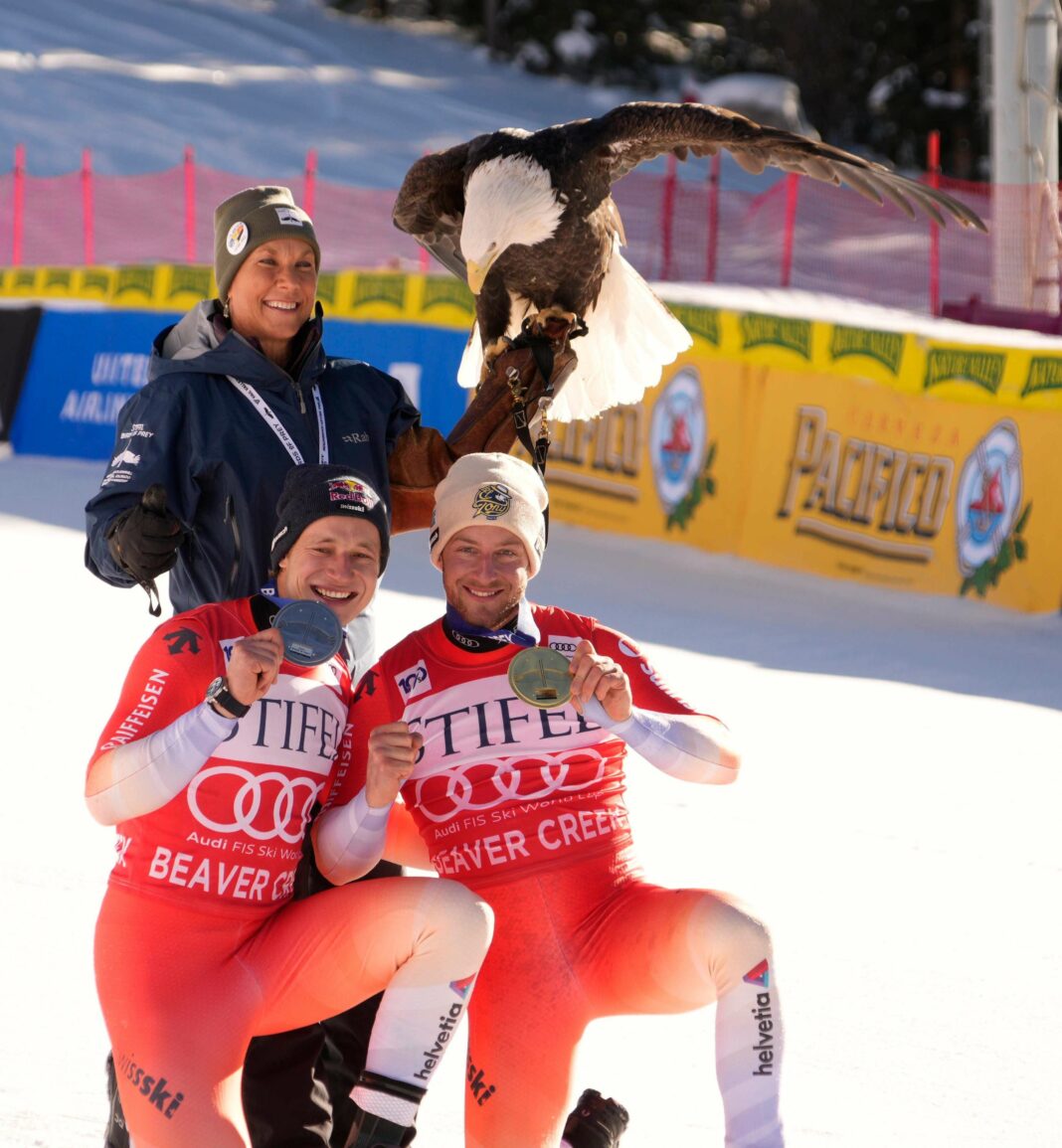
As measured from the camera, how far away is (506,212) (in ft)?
12.6

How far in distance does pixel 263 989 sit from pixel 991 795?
10.6 ft

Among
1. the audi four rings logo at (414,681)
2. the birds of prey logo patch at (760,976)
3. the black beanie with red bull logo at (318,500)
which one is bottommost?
the birds of prey logo patch at (760,976)

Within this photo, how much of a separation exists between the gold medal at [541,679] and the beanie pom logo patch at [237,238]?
0.98 metres

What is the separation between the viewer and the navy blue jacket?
3.01m

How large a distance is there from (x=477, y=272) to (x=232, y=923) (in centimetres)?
182

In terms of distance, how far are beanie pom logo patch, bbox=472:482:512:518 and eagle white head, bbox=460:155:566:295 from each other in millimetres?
1074

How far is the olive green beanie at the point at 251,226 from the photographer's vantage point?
3.08 metres

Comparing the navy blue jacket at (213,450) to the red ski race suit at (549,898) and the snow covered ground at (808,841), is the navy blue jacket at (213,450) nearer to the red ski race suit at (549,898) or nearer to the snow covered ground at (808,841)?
the red ski race suit at (549,898)

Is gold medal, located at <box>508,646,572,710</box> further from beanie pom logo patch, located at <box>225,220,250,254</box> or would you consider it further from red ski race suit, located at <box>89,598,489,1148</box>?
beanie pom logo patch, located at <box>225,220,250,254</box>

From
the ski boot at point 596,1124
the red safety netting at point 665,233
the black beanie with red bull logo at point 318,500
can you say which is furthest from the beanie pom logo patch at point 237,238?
the red safety netting at point 665,233

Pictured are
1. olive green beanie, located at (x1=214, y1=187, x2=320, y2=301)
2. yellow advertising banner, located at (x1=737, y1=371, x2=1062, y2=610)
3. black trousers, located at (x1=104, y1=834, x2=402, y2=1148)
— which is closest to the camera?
black trousers, located at (x1=104, y1=834, x2=402, y2=1148)

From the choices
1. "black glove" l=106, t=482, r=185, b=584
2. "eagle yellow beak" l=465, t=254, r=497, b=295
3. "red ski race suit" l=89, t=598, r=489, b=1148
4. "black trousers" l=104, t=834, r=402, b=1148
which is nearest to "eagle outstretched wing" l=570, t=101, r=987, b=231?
"eagle yellow beak" l=465, t=254, r=497, b=295

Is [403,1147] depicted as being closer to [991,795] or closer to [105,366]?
[991,795]

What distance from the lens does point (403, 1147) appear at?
2566 millimetres
